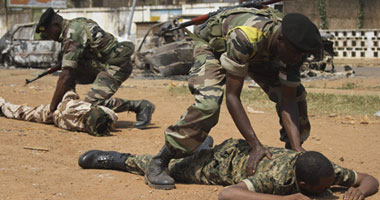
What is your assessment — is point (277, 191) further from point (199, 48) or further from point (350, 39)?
point (350, 39)

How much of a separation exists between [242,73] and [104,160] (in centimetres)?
157

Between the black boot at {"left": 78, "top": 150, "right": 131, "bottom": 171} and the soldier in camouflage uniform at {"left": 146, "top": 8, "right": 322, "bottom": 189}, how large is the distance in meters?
0.49

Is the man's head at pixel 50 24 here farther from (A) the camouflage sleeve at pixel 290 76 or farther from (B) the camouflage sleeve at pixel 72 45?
(A) the camouflage sleeve at pixel 290 76

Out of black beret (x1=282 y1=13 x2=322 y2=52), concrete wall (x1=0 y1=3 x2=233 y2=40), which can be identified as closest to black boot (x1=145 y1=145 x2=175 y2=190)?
black beret (x1=282 y1=13 x2=322 y2=52)

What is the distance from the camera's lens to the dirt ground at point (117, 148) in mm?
4012

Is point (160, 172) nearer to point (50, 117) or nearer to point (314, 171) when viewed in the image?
point (314, 171)

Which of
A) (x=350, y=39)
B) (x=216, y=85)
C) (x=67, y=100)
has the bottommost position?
(x=350, y=39)

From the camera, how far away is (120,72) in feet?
24.0

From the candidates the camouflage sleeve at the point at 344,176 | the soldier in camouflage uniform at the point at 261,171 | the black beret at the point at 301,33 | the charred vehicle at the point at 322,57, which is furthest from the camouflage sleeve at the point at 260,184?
the charred vehicle at the point at 322,57

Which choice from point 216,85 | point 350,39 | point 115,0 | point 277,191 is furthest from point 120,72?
point 115,0

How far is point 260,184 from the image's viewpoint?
3588 mm

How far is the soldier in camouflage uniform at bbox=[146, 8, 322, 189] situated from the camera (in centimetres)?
370

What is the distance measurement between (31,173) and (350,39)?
20669mm

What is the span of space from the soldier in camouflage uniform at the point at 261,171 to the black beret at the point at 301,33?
0.68 m
